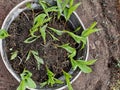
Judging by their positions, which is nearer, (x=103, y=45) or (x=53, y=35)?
(x=53, y=35)

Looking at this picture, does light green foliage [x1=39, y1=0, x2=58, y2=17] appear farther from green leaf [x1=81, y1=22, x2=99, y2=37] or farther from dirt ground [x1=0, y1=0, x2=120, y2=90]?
dirt ground [x1=0, y1=0, x2=120, y2=90]

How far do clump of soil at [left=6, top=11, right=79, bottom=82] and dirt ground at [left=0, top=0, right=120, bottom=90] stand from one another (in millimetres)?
290

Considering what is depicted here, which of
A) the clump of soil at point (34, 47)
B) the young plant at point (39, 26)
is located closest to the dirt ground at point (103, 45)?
the clump of soil at point (34, 47)

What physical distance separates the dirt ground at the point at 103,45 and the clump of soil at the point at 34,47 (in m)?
0.29

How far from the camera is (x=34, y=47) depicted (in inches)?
60.1

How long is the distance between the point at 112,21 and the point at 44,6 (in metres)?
0.60

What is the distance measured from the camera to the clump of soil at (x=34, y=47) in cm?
153

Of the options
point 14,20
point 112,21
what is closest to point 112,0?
point 112,21

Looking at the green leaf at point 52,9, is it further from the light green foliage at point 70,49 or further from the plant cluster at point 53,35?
the light green foliage at point 70,49

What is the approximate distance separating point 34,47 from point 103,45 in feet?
1.68

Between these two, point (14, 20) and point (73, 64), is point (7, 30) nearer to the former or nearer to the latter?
point (14, 20)

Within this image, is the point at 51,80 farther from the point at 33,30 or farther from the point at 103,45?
the point at 103,45

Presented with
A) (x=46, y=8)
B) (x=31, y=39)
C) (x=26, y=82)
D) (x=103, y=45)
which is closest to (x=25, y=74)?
(x=26, y=82)

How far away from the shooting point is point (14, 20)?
155 centimetres
